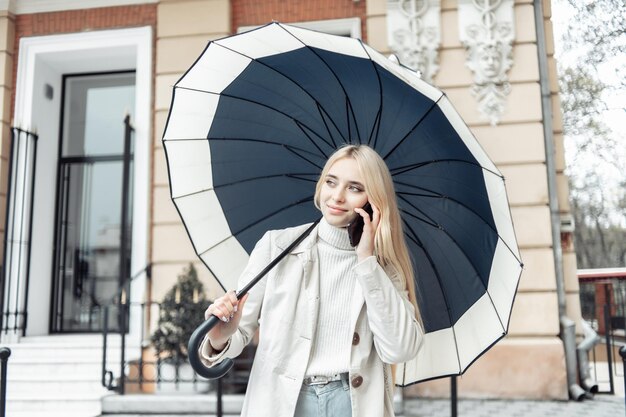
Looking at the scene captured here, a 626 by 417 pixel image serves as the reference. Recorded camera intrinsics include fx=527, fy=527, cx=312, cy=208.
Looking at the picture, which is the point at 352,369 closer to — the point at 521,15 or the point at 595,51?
the point at 521,15

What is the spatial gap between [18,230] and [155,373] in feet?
9.61

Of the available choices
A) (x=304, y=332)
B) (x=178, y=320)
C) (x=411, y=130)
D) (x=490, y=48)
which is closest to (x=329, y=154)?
(x=411, y=130)

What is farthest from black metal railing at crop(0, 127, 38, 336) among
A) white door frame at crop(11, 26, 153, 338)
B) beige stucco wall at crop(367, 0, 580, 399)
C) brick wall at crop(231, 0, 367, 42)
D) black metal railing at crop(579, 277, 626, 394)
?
black metal railing at crop(579, 277, 626, 394)

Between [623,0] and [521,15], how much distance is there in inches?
55.5

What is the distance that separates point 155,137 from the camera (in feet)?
23.8

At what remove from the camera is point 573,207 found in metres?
6.98

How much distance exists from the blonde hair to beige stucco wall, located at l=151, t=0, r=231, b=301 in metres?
5.32

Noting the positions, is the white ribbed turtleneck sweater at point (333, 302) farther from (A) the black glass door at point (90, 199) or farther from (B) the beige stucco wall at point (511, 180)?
(A) the black glass door at point (90, 199)

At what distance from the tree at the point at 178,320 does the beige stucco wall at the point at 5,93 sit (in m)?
3.11

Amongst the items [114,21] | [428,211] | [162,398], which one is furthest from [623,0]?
[162,398]

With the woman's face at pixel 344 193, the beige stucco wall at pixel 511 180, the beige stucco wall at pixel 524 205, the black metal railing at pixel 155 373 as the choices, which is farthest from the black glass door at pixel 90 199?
the woman's face at pixel 344 193

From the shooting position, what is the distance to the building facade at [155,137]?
6.41m

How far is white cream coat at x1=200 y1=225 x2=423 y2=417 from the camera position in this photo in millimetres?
1685

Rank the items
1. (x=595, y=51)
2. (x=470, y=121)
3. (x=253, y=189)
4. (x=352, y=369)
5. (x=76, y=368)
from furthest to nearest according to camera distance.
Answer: (x=595, y=51)
(x=470, y=121)
(x=76, y=368)
(x=253, y=189)
(x=352, y=369)
